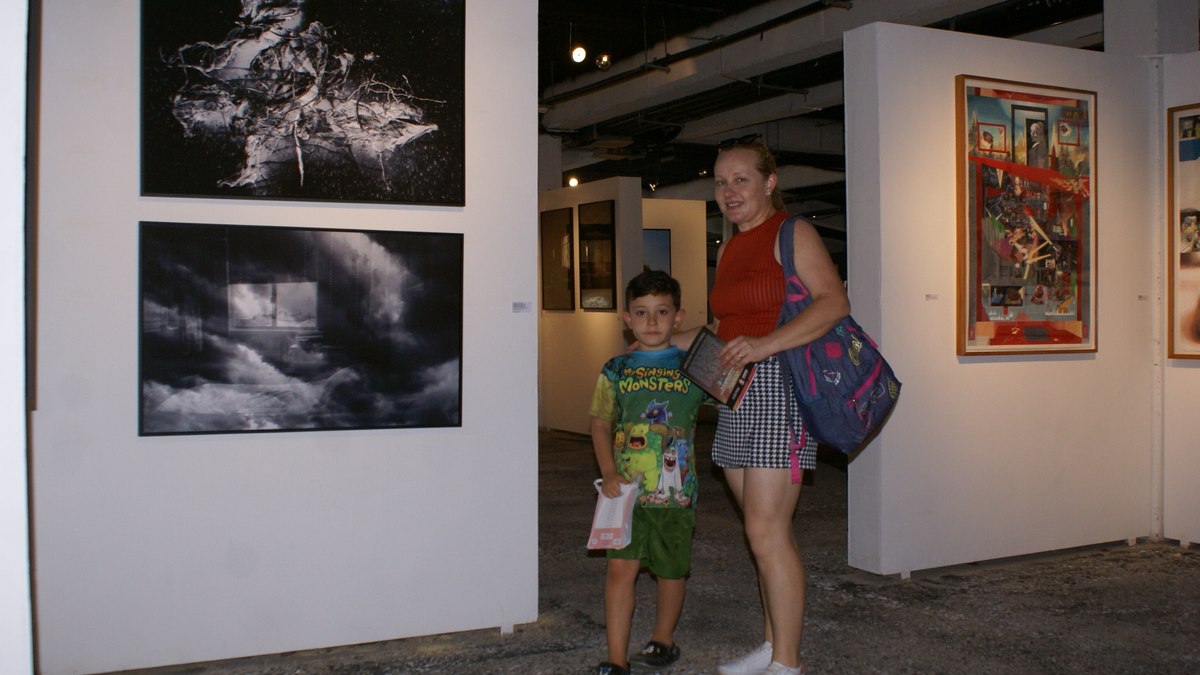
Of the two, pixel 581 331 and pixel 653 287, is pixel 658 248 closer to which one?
pixel 581 331

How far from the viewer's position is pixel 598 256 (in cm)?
1041

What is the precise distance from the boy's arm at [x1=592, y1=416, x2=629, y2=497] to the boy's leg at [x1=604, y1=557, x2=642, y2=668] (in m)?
0.25

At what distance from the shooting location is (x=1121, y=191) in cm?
529

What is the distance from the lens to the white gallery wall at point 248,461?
3180 mm

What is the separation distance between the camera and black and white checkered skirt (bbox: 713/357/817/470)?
290 cm

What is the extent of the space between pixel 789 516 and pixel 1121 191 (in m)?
3.43

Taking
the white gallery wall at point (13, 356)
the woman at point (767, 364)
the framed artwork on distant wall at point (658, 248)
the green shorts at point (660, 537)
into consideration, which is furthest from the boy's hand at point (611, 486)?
the framed artwork on distant wall at point (658, 248)

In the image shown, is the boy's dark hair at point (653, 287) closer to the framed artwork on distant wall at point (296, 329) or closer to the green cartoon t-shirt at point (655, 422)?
the green cartoon t-shirt at point (655, 422)

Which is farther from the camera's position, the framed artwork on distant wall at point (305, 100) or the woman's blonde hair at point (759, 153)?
the framed artwork on distant wall at point (305, 100)

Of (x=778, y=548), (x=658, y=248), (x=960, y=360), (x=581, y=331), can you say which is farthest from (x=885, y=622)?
(x=658, y=248)

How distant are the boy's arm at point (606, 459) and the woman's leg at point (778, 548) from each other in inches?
15.6

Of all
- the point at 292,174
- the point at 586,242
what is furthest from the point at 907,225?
the point at 586,242

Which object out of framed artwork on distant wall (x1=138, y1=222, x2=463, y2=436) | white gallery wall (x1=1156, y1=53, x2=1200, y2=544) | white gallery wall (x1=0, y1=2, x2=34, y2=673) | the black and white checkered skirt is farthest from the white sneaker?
white gallery wall (x1=1156, y1=53, x2=1200, y2=544)

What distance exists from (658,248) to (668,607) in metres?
9.21
